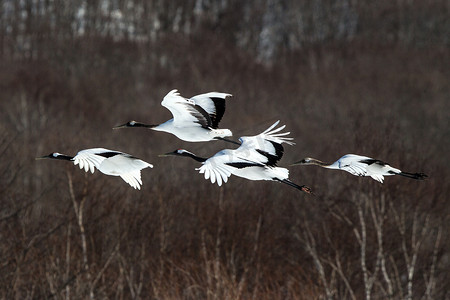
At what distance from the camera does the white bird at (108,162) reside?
6125mm

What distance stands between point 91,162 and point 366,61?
219 ft

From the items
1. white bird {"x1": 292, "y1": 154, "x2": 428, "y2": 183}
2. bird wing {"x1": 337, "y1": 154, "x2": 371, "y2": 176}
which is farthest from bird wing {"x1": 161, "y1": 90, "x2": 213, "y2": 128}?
bird wing {"x1": 337, "y1": 154, "x2": 371, "y2": 176}

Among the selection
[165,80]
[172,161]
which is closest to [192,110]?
[172,161]

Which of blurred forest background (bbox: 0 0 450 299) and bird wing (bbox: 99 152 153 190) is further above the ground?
bird wing (bbox: 99 152 153 190)

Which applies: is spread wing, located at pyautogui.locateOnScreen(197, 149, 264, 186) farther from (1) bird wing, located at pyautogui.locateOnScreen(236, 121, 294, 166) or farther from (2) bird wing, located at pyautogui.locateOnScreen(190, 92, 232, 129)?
(2) bird wing, located at pyautogui.locateOnScreen(190, 92, 232, 129)

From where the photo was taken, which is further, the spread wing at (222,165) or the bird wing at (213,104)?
the bird wing at (213,104)

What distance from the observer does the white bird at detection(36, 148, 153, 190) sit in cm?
612

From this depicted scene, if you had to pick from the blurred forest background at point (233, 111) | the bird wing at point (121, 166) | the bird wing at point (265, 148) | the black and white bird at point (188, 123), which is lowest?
the blurred forest background at point (233, 111)

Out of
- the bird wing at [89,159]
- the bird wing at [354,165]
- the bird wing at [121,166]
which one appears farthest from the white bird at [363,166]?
the bird wing at [89,159]

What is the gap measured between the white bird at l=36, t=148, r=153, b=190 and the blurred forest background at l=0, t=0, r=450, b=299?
16730 millimetres

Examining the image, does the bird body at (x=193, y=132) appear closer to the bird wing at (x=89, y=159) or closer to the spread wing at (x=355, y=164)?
the bird wing at (x=89, y=159)

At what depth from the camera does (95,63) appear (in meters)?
64.9

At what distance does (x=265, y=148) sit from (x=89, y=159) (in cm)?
144

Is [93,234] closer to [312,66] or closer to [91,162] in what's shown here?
[91,162]
